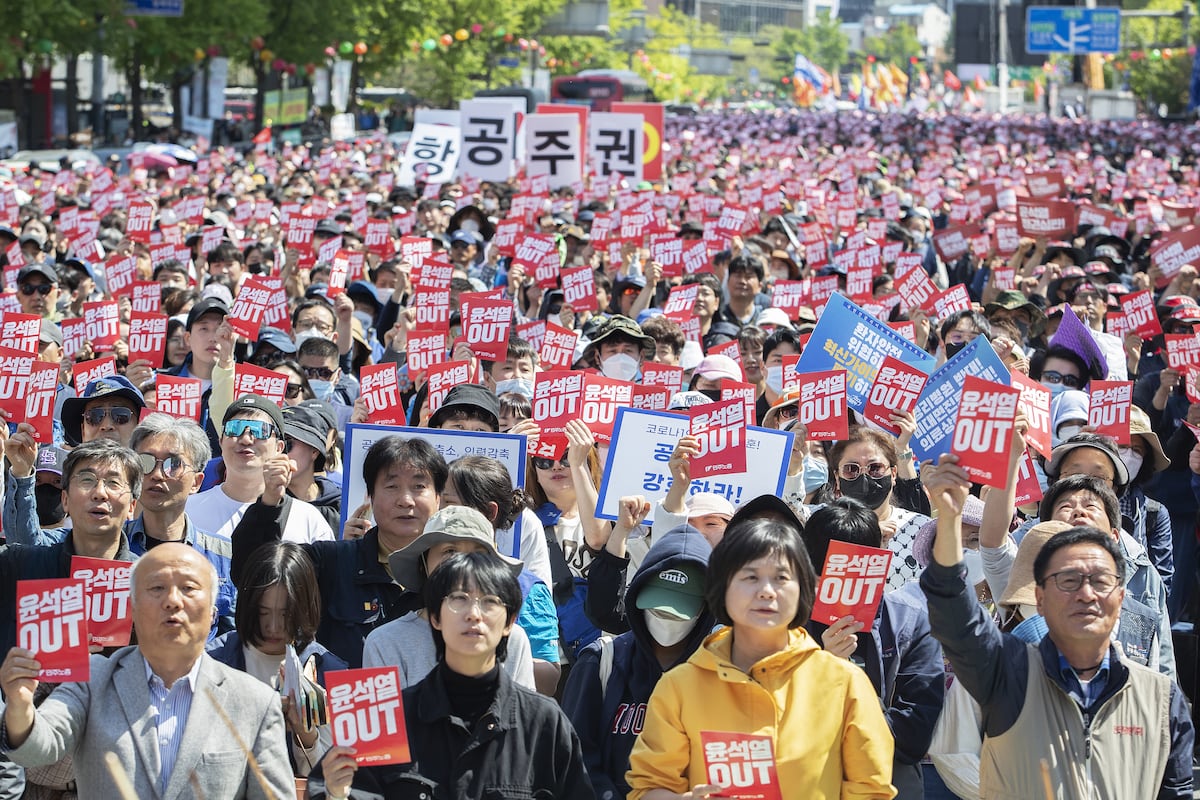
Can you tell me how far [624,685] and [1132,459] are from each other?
12.3 feet

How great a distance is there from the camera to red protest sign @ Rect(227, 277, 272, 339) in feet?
32.3

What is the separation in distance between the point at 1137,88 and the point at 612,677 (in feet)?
289

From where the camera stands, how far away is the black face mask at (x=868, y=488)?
20.5ft

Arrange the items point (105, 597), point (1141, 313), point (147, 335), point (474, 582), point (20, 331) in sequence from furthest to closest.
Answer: point (1141, 313) → point (147, 335) → point (20, 331) → point (105, 597) → point (474, 582)

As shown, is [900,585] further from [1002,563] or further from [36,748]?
[36,748]

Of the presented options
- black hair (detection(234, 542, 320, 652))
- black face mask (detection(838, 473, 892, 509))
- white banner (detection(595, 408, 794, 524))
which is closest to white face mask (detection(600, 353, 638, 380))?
white banner (detection(595, 408, 794, 524))

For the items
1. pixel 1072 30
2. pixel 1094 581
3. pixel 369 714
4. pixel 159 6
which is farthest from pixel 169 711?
pixel 1072 30

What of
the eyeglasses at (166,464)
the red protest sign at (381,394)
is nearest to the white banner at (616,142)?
the red protest sign at (381,394)

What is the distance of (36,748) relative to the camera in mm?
3977

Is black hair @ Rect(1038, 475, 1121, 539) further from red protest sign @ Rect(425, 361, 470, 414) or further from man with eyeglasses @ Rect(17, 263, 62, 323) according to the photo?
man with eyeglasses @ Rect(17, 263, 62, 323)

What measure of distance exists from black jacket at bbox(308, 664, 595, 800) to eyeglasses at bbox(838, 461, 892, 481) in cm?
238

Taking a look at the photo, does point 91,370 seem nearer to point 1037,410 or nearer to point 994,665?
point 1037,410

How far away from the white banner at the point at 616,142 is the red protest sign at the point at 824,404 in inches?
565

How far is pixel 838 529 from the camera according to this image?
5090 mm
